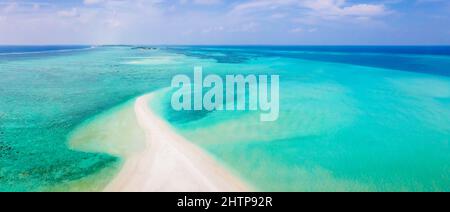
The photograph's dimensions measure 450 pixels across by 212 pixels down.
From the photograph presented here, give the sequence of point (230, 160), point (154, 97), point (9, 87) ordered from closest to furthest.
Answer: point (230, 160) < point (154, 97) < point (9, 87)

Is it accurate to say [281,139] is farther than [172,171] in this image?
Yes

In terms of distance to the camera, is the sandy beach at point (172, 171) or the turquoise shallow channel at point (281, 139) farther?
the turquoise shallow channel at point (281, 139)

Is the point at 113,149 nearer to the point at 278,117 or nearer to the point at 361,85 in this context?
the point at 278,117

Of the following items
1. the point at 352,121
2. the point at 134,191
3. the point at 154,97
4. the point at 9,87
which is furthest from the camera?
the point at 9,87

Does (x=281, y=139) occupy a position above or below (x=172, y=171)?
above

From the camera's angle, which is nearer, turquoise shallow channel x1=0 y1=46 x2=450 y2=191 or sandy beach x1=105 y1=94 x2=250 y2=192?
sandy beach x1=105 y1=94 x2=250 y2=192

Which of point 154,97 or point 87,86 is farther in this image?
point 87,86

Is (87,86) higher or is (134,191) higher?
(87,86)

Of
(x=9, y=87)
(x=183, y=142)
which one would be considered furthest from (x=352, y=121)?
(x=9, y=87)
